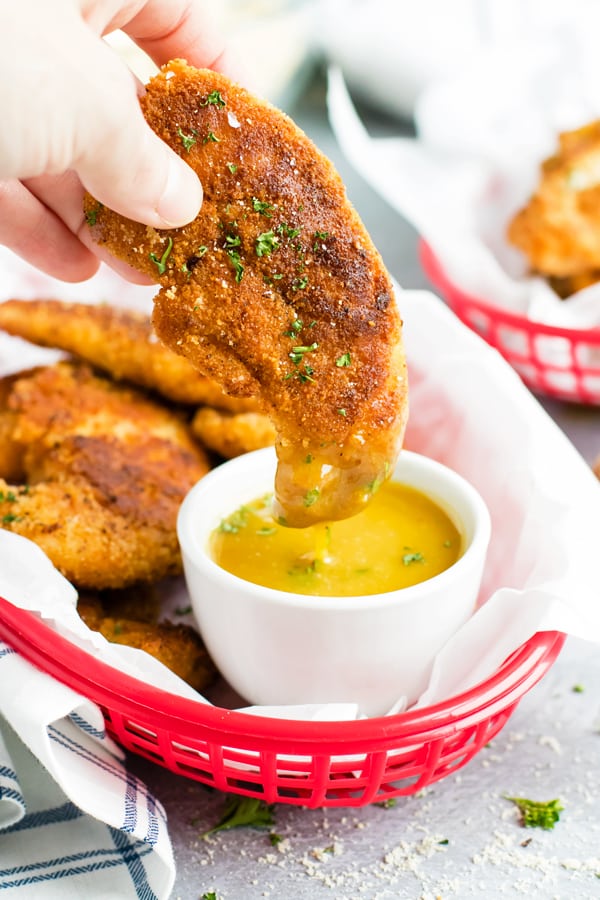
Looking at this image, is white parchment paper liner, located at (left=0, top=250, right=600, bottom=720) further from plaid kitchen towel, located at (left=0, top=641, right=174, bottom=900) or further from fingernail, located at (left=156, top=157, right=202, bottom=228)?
fingernail, located at (left=156, top=157, right=202, bottom=228)

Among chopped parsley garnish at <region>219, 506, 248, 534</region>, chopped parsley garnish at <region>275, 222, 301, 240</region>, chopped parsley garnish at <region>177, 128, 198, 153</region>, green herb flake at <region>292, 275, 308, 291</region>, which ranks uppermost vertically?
chopped parsley garnish at <region>177, 128, 198, 153</region>

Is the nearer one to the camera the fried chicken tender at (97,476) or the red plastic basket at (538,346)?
the fried chicken tender at (97,476)

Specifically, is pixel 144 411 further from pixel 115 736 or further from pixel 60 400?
pixel 115 736

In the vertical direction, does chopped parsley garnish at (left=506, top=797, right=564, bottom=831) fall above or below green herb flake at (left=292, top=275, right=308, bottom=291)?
below

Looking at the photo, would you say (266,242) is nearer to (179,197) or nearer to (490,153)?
(179,197)

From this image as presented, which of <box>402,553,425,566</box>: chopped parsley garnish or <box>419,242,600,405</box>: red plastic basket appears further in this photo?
<box>419,242,600,405</box>: red plastic basket

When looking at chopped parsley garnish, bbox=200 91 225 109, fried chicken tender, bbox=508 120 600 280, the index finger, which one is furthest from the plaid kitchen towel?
fried chicken tender, bbox=508 120 600 280

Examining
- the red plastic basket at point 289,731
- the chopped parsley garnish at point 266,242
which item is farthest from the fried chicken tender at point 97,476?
the chopped parsley garnish at point 266,242

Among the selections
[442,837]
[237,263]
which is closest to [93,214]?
[237,263]

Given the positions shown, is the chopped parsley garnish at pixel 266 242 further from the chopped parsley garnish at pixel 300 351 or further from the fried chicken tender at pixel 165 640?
the fried chicken tender at pixel 165 640
